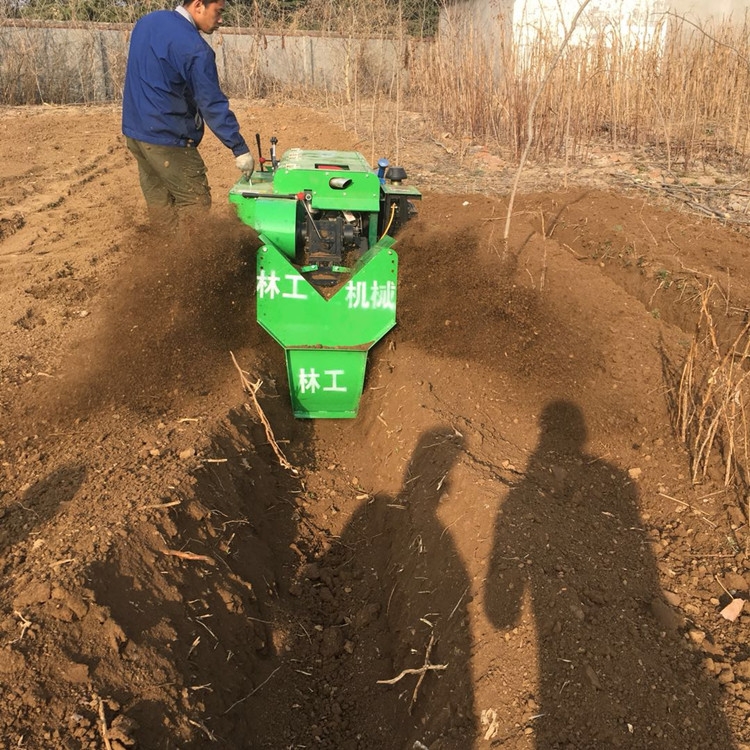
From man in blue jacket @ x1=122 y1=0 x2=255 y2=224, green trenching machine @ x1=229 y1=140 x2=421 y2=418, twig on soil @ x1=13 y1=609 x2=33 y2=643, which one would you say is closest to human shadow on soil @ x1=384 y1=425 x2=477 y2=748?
green trenching machine @ x1=229 y1=140 x2=421 y2=418

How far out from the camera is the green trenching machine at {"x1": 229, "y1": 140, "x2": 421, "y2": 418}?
4.27 metres

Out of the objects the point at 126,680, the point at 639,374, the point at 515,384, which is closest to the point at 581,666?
the point at 126,680

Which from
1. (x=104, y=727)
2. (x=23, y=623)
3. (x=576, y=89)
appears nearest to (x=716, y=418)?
(x=104, y=727)

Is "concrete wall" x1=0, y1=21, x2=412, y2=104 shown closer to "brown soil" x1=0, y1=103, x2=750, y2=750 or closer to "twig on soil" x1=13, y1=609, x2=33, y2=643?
"brown soil" x1=0, y1=103, x2=750, y2=750

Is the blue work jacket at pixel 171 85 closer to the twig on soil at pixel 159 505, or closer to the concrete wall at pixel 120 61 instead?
the twig on soil at pixel 159 505

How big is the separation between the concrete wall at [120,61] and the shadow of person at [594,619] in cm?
1233

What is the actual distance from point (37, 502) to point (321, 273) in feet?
7.13

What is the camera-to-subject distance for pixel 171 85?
474cm

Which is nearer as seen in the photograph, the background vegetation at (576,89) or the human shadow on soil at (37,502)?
the human shadow on soil at (37,502)

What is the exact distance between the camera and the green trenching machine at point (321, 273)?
4.27 meters

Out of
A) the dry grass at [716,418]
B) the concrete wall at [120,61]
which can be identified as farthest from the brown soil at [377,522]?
the concrete wall at [120,61]

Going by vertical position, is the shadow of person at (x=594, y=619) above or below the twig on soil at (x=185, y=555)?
below

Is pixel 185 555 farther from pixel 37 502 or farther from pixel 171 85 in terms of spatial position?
pixel 171 85

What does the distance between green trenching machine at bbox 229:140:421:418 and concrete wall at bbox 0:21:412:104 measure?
1051 centimetres
